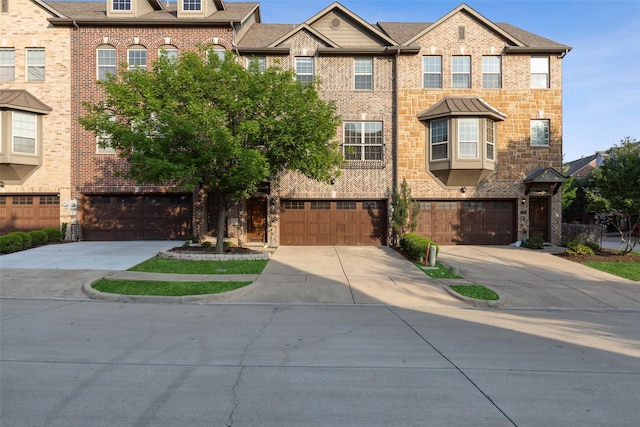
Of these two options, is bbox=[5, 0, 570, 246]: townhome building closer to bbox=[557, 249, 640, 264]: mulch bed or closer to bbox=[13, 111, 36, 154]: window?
bbox=[13, 111, 36, 154]: window

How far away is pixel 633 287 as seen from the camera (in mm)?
11617

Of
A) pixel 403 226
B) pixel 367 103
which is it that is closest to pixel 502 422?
pixel 403 226

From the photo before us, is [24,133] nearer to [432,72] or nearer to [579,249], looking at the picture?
[432,72]

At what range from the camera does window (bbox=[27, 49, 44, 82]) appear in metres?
19.2

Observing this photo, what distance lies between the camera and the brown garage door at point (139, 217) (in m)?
19.6

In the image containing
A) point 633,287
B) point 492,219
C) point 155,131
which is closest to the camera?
point 633,287

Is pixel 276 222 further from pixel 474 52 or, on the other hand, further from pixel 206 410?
pixel 206 410

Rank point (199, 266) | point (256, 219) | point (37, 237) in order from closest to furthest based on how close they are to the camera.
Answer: point (199, 266), point (37, 237), point (256, 219)

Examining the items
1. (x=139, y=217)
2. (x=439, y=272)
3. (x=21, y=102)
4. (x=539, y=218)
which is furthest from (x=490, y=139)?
(x=21, y=102)

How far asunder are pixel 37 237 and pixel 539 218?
83.0 ft

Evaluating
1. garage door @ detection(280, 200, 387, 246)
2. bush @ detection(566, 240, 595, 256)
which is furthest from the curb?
A: bush @ detection(566, 240, 595, 256)

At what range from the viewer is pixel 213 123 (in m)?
12.8

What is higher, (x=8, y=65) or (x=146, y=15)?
(x=146, y=15)

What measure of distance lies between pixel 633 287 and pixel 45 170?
2571 centimetres
